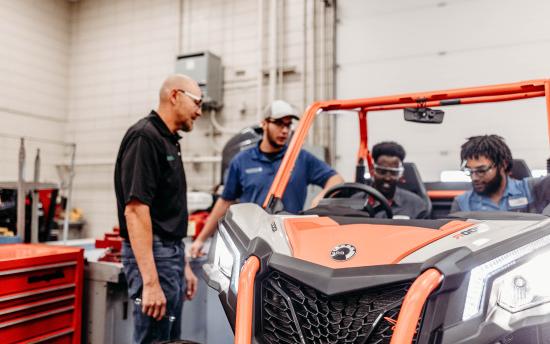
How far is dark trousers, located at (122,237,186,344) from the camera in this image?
84.4 inches

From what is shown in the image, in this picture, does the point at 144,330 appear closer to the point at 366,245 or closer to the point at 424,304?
the point at 366,245

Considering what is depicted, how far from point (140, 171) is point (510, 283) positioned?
1.52 meters

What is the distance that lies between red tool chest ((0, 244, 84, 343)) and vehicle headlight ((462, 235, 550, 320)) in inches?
80.0

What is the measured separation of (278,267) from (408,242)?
0.37 m

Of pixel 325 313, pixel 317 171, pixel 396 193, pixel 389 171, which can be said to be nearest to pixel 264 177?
pixel 317 171

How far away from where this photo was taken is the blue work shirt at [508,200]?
2279 mm

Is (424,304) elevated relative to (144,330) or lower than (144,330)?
elevated

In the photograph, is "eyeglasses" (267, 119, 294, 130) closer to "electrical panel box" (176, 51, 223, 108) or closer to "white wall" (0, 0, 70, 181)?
"electrical panel box" (176, 51, 223, 108)

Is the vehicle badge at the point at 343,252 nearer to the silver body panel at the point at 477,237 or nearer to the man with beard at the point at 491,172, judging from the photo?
the silver body panel at the point at 477,237

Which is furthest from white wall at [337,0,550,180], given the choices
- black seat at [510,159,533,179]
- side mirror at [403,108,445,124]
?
side mirror at [403,108,445,124]

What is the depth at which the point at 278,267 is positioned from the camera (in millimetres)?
1280

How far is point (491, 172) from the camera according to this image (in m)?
2.49

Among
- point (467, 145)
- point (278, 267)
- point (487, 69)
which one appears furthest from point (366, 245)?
point (487, 69)

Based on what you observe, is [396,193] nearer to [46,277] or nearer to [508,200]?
[508,200]
